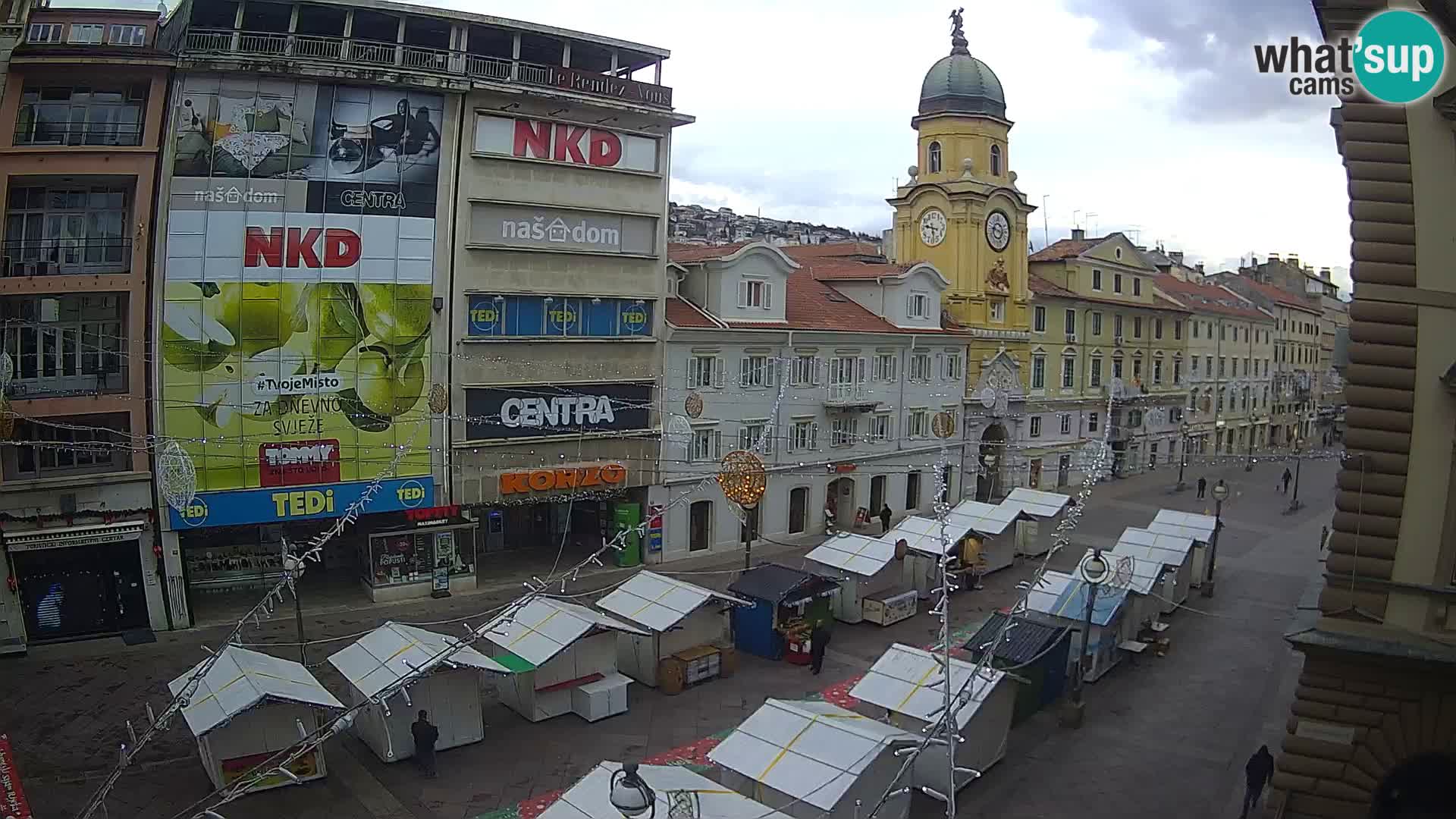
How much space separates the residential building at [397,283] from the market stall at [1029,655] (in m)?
14.7

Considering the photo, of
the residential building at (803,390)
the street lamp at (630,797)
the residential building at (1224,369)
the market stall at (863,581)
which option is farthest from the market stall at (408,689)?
the residential building at (1224,369)

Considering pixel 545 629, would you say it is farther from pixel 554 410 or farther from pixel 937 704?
pixel 554 410

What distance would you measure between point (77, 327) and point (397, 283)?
773 cm

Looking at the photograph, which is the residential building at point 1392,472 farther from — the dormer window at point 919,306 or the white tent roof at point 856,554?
the dormer window at point 919,306

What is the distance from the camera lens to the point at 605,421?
107 feet

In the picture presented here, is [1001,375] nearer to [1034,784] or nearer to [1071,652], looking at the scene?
[1071,652]

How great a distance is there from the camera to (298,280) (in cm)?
2730

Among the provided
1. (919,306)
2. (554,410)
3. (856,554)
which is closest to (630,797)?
(856,554)

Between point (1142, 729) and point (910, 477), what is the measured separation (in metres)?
23.0

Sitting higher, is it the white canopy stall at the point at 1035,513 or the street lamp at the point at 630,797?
the street lamp at the point at 630,797

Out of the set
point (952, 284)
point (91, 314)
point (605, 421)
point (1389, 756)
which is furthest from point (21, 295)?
point (952, 284)

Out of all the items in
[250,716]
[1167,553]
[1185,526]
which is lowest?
[250,716]

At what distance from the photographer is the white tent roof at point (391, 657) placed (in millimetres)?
18703

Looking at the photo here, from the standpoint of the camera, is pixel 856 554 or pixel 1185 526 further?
pixel 1185 526
